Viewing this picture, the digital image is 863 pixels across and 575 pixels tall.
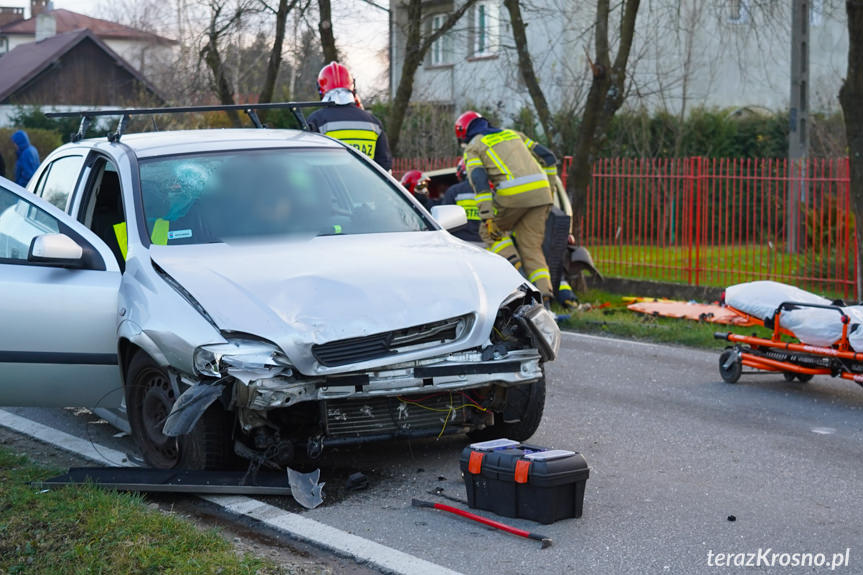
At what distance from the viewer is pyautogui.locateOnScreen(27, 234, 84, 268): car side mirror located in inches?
222

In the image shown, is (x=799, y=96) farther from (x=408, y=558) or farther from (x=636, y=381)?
(x=408, y=558)

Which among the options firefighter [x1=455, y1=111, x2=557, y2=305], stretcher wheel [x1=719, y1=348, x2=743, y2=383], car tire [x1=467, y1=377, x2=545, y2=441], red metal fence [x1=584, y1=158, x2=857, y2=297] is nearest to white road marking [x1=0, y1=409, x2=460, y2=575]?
car tire [x1=467, y1=377, x2=545, y2=441]

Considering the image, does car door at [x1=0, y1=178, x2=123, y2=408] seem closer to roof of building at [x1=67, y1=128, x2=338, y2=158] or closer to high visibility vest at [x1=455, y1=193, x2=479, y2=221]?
roof of building at [x1=67, y1=128, x2=338, y2=158]

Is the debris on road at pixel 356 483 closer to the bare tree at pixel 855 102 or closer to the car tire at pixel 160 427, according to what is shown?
the car tire at pixel 160 427

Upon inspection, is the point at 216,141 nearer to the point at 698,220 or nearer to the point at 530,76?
the point at 698,220

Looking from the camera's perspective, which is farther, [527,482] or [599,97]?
[599,97]

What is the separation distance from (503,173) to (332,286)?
553cm

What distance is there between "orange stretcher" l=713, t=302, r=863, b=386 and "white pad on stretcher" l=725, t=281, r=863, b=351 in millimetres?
39

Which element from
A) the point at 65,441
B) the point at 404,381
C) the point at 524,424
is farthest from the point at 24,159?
the point at 404,381

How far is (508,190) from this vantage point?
10.7 metres

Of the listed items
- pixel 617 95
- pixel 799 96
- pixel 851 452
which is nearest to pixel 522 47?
pixel 617 95

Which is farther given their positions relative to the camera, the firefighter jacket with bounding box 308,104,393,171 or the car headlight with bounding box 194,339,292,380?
the firefighter jacket with bounding box 308,104,393,171

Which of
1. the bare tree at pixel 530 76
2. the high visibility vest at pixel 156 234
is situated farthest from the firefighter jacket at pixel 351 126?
the bare tree at pixel 530 76

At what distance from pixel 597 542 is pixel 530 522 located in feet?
1.23
